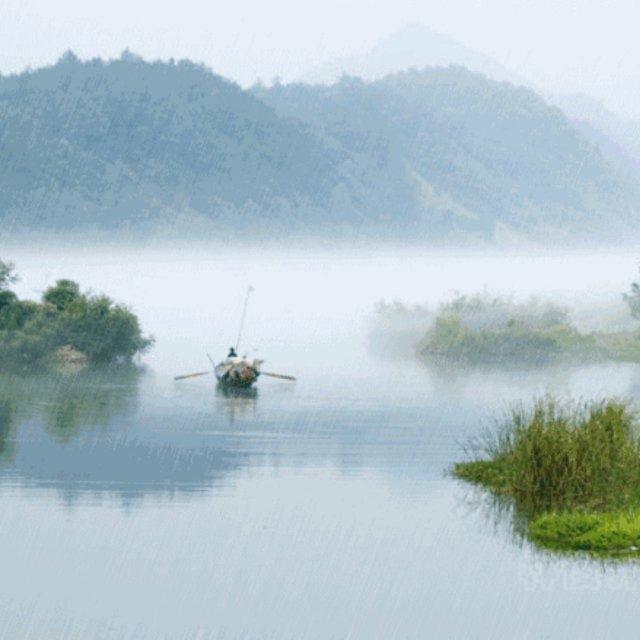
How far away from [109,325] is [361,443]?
124ft

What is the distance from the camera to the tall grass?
2238cm

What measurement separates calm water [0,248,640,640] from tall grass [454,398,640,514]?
0.73 meters

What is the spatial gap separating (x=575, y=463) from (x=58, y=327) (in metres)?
53.1

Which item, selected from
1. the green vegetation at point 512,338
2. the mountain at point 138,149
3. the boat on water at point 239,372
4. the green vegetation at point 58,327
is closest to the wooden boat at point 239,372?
the boat on water at point 239,372

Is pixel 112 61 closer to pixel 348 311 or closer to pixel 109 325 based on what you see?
pixel 348 311

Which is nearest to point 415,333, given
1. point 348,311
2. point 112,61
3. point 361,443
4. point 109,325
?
point 109,325

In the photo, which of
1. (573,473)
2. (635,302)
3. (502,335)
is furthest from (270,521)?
(635,302)

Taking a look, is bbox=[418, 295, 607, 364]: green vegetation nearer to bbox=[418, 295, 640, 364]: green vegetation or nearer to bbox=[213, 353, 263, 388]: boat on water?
bbox=[418, 295, 640, 364]: green vegetation

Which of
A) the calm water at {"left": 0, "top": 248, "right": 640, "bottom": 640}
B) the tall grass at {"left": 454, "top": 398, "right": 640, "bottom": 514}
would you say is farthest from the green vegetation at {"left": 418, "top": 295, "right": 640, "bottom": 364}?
the tall grass at {"left": 454, "top": 398, "right": 640, "bottom": 514}

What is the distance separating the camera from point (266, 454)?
35250 millimetres

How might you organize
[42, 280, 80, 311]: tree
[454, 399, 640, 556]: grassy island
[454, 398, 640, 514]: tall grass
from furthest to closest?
[42, 280, 80, 311]: tree < [454, 398, 640, 514]: tall grass < [454, 399, 640, 556]: grassy island

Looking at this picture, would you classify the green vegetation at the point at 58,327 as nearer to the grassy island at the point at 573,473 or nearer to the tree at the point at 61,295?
the tree at the point at 61,295

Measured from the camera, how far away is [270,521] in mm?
23688

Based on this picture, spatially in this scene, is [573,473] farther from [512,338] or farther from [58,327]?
[512,338]
